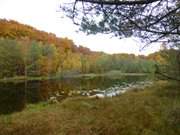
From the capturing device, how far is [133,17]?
485 cm

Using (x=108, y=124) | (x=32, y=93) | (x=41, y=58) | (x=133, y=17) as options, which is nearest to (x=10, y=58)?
(x=41, y=58)

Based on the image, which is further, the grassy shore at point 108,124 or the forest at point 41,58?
the forest at point 41,58

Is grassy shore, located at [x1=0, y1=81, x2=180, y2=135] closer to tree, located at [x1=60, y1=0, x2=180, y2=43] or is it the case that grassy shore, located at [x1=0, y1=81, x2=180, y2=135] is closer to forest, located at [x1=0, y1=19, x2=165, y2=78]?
tree, located at [x1=60, y1=0, x2=180, y2=43]

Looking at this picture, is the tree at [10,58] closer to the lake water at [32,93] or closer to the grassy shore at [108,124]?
the lake water at [32,93]

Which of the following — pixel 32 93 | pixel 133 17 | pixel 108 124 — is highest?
pixel 133 17

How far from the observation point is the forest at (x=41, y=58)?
2280 inches

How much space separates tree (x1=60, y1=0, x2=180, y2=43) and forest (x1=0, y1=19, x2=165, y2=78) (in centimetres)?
3354

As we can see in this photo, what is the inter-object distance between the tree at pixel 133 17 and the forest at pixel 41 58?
110 ft

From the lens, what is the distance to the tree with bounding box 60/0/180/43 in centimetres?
464

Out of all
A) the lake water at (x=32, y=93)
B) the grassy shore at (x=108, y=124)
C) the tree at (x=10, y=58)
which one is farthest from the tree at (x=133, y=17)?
the tree at (x=10, y=58)

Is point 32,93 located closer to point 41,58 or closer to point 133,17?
point 133,17

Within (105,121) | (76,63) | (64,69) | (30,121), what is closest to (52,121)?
(30,121)

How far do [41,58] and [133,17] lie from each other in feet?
203

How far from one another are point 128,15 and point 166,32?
26.7 inches
